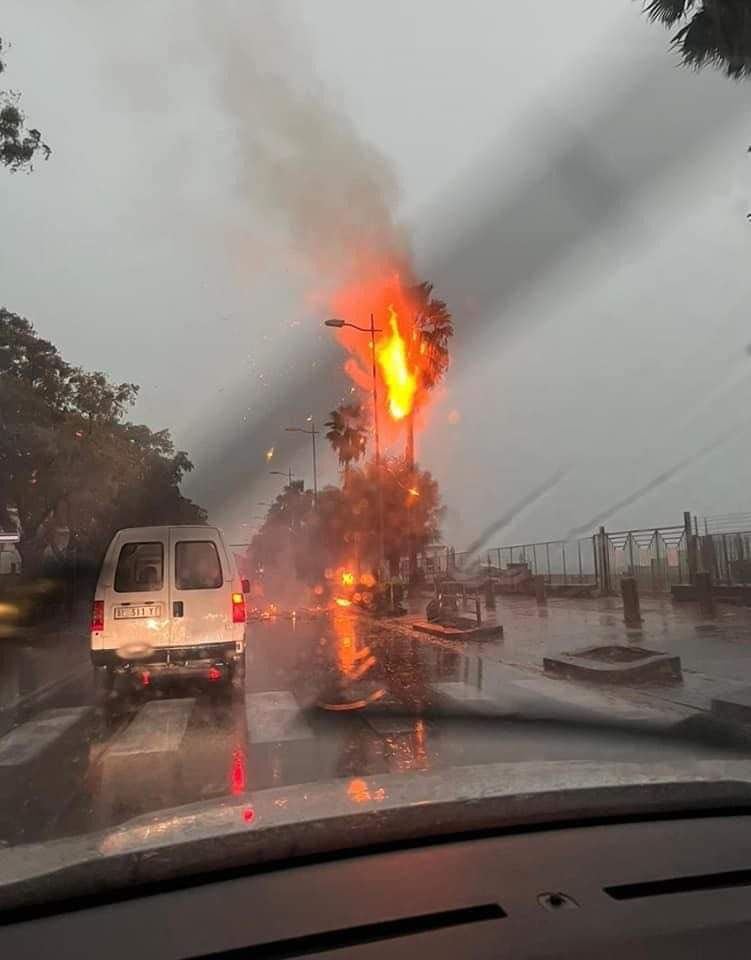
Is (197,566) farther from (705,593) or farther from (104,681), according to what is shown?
(705,593)

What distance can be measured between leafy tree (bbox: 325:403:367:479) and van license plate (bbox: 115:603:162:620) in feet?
112

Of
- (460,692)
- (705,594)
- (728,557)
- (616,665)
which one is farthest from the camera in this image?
(728,557)

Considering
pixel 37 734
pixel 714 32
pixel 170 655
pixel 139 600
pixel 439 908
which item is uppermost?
pixel 714 32

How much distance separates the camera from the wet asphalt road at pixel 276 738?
6156 mm

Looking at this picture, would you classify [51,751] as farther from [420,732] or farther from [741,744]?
[741,744]

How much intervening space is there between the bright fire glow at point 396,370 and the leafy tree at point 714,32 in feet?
68.5

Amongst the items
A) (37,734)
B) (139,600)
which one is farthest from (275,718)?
(139,600)

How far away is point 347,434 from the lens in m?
45.4

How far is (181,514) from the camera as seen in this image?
45.2m

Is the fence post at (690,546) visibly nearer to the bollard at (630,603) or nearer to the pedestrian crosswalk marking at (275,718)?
the bollard at (630,603)

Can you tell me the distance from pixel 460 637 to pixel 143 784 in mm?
12241

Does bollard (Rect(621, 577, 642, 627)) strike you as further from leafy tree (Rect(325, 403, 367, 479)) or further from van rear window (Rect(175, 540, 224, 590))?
leafy tree (Rect(325, 403, 367, 479))

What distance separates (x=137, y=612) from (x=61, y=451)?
726 inches

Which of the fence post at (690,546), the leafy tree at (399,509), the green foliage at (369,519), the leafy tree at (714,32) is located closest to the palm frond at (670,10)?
the leafy tree at (714,32)
